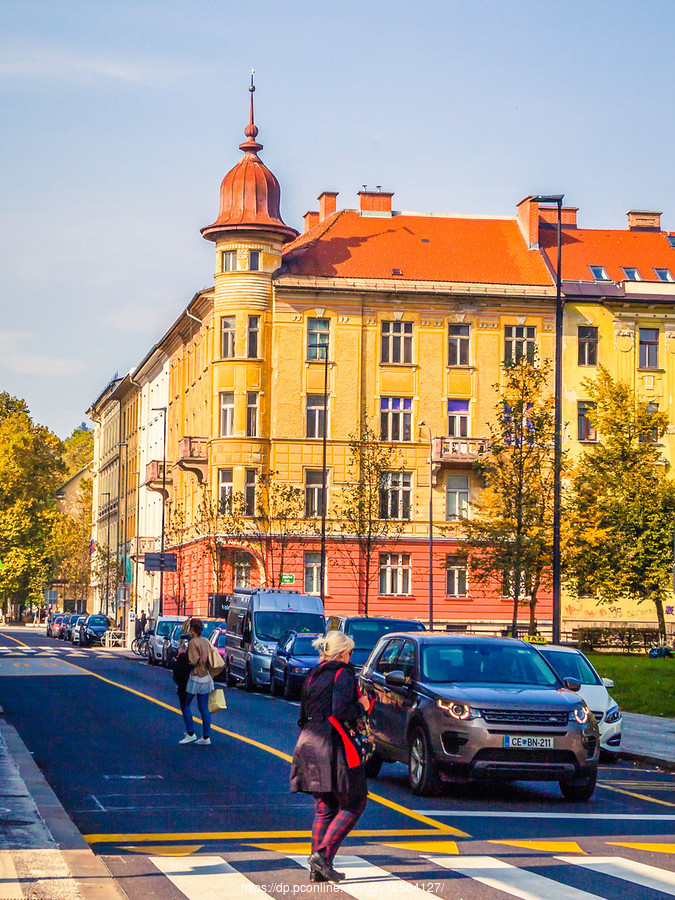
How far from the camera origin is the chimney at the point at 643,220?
7519 cm

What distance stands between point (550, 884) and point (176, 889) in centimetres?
238

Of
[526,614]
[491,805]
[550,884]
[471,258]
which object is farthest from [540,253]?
[550,884]

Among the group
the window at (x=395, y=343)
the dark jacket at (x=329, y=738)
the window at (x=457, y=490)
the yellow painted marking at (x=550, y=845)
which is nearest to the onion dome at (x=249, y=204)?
the window at (x=395, y=343)

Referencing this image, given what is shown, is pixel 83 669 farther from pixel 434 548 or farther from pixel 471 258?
pixel 471 258

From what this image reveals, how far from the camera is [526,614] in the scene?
66625mm

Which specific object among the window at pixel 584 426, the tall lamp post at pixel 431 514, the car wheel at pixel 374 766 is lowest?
the car wheel at pixel 374 766

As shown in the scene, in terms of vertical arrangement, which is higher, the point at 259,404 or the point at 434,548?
the point at 259,404

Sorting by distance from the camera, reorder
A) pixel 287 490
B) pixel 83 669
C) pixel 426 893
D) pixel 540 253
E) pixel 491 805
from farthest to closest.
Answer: pixel 540 253, pixel 287 490, pixel 83 669, pixel 491 805, pixel 426 893

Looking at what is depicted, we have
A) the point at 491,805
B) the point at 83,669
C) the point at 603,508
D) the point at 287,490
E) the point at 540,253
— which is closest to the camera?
the point at 491,805

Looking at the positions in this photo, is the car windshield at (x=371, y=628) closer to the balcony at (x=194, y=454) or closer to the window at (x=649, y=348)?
the balcony at (x=194, y=454)

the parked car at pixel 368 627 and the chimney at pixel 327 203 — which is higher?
the chimney at pixel 327 203

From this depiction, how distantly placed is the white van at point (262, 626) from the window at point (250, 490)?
2570 centimetres

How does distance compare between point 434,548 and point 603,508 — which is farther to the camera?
point 434,548

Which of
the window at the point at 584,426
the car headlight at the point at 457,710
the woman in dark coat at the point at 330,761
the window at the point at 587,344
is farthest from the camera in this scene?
the window at the point at 584,426
